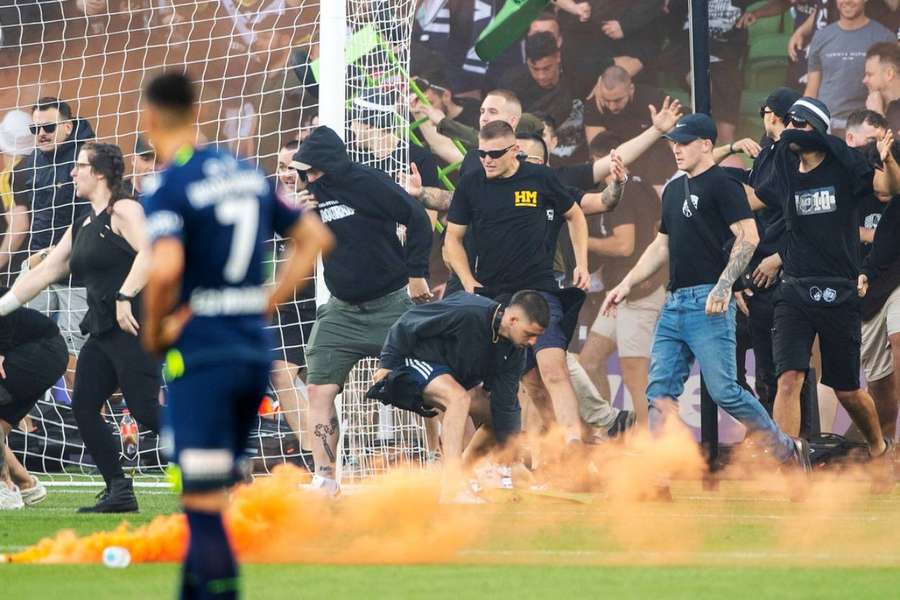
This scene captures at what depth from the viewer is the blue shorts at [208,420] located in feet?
16.7

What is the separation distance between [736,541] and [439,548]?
1.57m

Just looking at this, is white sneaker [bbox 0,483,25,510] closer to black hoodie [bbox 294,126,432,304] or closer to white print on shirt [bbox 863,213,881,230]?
black hoodie [bbox 294,126,432,304]

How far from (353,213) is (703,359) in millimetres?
2612

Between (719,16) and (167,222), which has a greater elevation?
(719,16)

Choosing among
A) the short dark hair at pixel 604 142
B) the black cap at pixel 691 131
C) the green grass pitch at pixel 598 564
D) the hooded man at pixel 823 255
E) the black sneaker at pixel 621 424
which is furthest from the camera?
the short dark hair at pixel 604 142

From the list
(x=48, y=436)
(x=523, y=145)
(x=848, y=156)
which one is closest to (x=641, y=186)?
(x=523, y=145)

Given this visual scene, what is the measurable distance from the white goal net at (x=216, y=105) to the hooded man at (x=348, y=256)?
0.98 m

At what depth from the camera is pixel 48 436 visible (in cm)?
1466

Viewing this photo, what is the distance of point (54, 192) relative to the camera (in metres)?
13.9

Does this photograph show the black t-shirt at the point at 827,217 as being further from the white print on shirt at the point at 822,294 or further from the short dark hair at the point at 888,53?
the short dark hair at the point at 888,53

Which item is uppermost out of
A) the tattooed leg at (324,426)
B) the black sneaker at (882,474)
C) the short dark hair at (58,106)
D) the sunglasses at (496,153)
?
the short dark hair at (58,106)

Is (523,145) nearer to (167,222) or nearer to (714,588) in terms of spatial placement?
(714,588)

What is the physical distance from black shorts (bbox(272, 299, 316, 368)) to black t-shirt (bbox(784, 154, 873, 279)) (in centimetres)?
429

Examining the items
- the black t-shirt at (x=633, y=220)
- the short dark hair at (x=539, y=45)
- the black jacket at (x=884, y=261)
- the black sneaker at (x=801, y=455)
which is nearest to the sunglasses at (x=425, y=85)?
the short dark hair at (x=539, y=45)
